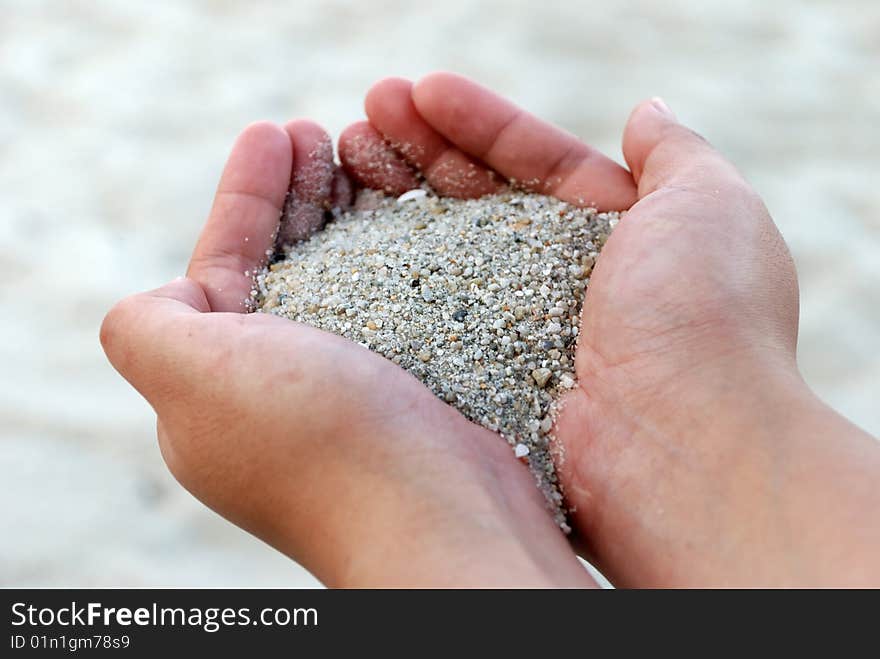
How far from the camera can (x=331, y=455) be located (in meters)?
0.87

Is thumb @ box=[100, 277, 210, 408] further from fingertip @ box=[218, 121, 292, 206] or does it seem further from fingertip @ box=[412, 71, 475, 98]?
fingertip @ box=[412, 71, 475, 98]

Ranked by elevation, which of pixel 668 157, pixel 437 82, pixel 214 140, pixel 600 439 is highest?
pixel 214 140

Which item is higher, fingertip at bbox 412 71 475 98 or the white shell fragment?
fingertip at bbox 412 71 475 98

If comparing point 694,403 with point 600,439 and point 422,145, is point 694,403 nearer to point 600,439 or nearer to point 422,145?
point 600,439

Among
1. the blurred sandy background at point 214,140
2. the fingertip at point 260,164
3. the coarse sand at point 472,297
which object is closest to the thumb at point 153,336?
the coarse sand at point 472,297

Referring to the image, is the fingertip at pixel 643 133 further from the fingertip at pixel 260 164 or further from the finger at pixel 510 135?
the fingertip at pixel 260 164

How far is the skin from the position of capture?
81 cm

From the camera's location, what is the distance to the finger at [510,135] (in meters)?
1.32

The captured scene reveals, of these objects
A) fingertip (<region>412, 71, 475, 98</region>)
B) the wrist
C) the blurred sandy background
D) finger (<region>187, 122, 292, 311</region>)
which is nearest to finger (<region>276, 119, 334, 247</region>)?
finger (<region>187, 122, 292, 311</region>)

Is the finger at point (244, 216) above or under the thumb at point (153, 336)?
above

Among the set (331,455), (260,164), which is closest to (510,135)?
(260,164)

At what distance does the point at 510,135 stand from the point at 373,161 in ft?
0.76

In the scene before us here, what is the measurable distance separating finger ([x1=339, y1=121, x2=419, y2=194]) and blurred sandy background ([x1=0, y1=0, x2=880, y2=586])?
0.41m

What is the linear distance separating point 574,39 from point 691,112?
0.35 metres
